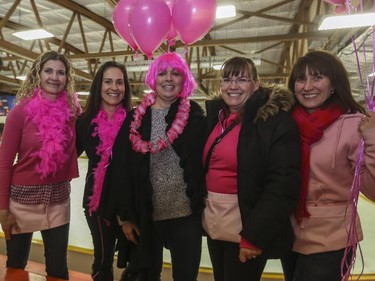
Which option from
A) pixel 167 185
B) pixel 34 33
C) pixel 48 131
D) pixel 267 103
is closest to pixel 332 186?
pixel 267 103

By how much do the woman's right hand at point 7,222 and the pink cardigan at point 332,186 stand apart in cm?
143

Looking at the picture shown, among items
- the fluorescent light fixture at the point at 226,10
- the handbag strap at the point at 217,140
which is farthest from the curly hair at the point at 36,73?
the fluorescent light fixture at the point at 226,10

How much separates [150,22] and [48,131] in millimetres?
800

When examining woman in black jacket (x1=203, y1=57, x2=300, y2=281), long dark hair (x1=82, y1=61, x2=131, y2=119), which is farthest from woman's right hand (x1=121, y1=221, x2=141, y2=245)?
long dark hair (x1=82, y1=61, x2=131, y2=119)

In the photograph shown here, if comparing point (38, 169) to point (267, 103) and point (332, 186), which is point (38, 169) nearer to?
point (267, 103)

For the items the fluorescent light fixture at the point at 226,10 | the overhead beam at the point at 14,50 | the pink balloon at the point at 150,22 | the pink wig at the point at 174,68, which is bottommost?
the pink wig at the point at 174,68

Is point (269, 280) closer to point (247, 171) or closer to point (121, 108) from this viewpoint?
point (247, 171)

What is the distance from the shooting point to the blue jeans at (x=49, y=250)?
1.68 m

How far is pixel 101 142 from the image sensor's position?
1.71 metres

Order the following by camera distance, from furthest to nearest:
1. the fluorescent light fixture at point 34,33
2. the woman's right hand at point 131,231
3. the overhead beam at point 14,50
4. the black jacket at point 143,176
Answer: the overhead beam at point 14,50
the fluorescent light fixture at point 34,33
the woman's right hand at point 131,231
the black jacket at point 143,176

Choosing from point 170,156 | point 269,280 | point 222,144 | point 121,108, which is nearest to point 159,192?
point 170,156

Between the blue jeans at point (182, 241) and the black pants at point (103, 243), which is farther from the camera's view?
the black pants at point (103, 243)

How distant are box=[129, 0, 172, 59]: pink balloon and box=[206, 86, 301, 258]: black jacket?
0.74m

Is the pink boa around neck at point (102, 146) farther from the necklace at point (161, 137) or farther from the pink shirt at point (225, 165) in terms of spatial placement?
the pink shirt at point (225, 165)
